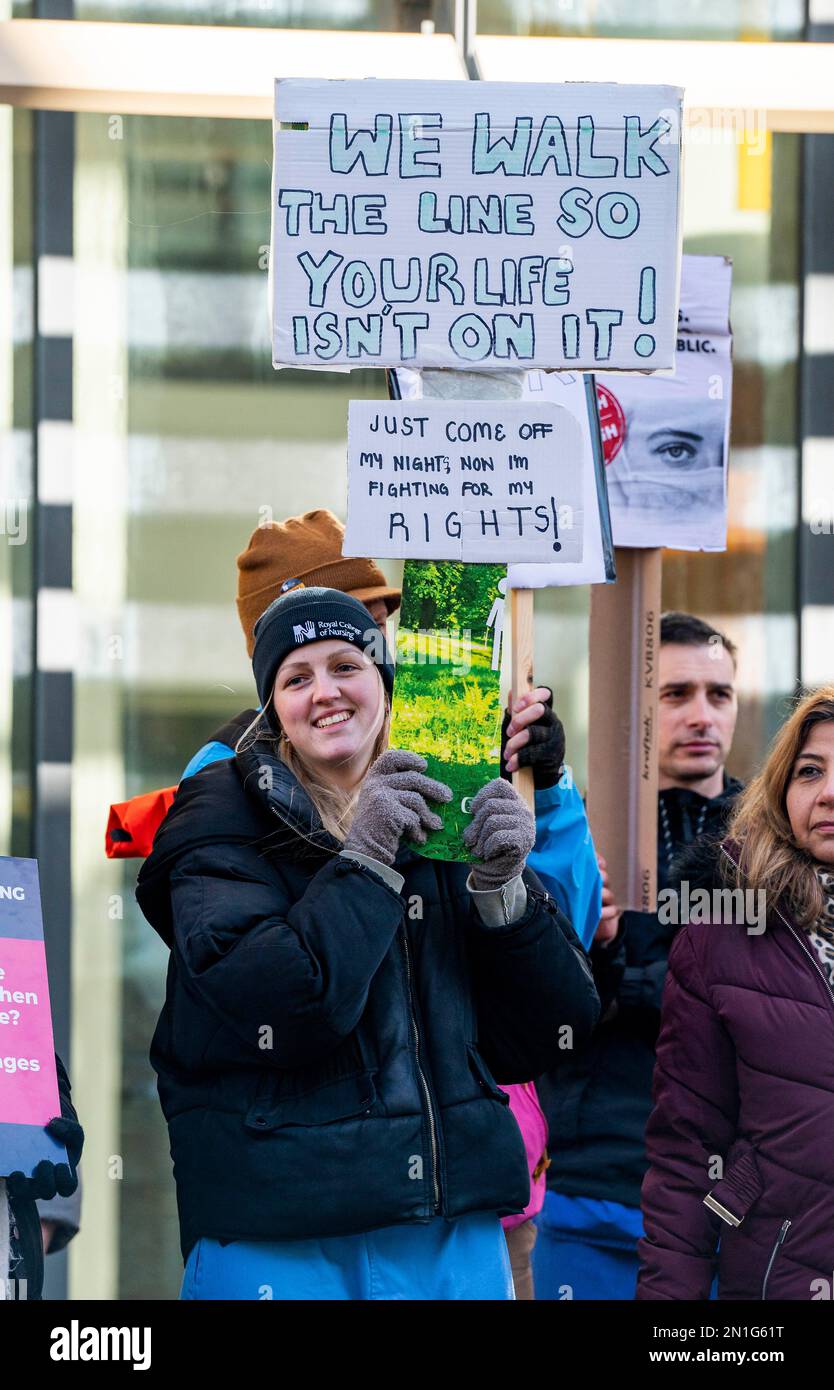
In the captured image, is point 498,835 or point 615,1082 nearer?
point 498,835

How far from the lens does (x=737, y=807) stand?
357 cm

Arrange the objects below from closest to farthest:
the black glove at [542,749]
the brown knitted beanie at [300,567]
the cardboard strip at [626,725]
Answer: the black glove at [542,749] < the brown knitted beanie at [300,567] < the cardboard strip at [626,725]

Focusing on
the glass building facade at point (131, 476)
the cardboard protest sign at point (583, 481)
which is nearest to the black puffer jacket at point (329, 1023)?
the cardboard protest sign at point (583, 481)

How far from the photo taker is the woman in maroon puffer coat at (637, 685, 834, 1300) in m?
3.08

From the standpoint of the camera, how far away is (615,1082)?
3779mm

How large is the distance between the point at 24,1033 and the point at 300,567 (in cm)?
115

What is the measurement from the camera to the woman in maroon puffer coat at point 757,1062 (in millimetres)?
3076

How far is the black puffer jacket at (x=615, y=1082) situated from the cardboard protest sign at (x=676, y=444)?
0.67 meters

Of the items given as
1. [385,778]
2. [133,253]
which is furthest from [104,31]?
[385,778]

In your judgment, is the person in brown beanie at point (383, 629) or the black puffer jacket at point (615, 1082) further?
the black puffer jacket at point (615, 1082)

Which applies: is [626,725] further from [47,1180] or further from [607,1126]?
[47,1180]

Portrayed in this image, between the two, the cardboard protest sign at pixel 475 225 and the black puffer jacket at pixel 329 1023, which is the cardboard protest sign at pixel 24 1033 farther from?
the cardboard protest sign at pixel 475 225

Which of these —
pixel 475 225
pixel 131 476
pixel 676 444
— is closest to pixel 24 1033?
pixel 475 225

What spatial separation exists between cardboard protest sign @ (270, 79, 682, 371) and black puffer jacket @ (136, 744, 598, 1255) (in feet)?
2.52
